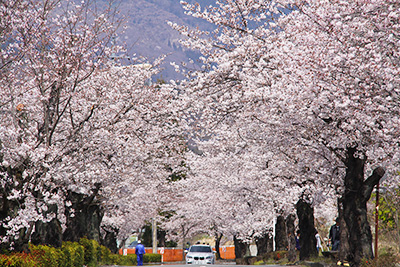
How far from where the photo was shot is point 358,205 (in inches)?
601

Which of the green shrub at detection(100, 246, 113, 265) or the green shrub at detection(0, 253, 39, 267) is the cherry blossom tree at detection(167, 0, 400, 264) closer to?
the green shrub at detection(0, 253, 39, 267)

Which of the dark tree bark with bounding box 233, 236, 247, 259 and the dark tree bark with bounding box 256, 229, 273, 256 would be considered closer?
the dark tree bark with bounding box 256, 229, 273, 256

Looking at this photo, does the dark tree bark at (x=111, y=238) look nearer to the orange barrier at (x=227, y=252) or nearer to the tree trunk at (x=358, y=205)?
the orange barrier at (x=227, y=252)

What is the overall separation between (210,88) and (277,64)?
2.44 m

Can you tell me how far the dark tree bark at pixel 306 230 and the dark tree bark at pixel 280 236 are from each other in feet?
24.9

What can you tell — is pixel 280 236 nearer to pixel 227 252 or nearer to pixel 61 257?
pixel 61 257

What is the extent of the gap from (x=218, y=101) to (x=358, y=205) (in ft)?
16.2

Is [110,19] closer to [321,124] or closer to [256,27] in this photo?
[256,27]

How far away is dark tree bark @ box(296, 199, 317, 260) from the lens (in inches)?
922

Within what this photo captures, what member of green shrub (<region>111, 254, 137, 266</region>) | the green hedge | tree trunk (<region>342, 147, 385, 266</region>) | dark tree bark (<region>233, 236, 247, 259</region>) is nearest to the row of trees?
tree trunk (<region>342, 147, 385, 266</region>)

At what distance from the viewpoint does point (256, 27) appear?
1656cm

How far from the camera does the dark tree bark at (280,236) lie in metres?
31.6

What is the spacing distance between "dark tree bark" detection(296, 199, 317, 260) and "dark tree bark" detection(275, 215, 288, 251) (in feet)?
24.9

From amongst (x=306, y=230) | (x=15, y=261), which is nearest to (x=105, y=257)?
(x=306, y=230)
